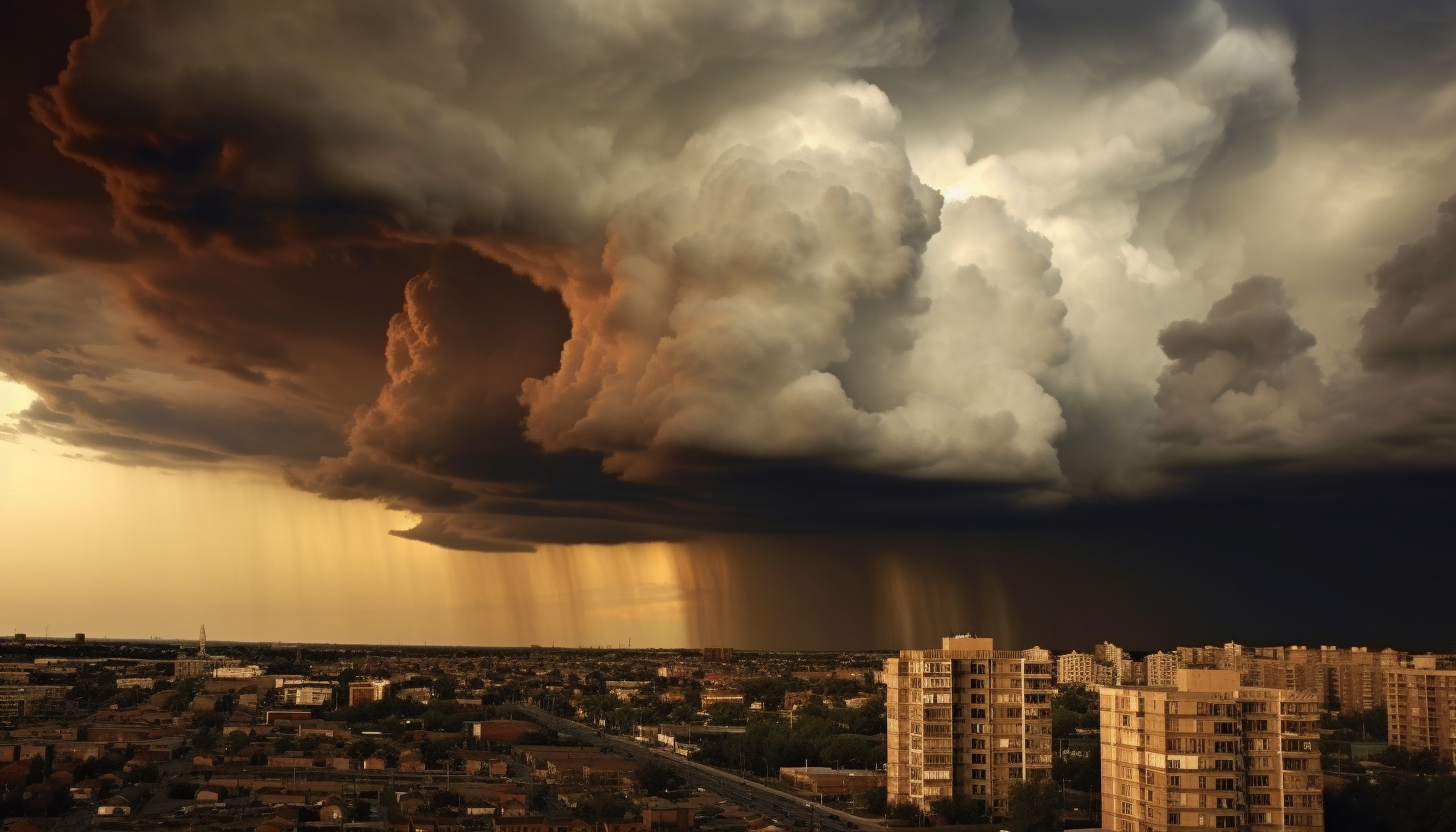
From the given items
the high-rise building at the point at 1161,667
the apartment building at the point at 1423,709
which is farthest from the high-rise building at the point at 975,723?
the high-rise building at the point at 1161,667

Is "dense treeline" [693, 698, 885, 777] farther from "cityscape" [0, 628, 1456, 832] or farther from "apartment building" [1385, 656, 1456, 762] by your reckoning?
"apartment building" [1385, 656, 1456, 762]

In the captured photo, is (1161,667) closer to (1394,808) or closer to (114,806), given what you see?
(1394,808)

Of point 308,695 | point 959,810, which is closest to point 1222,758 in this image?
point 959,810

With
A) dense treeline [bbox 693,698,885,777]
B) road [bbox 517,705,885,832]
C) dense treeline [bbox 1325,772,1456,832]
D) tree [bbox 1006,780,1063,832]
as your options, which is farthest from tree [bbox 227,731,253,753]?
dense treeline [bbox 1325,772,1456,832]

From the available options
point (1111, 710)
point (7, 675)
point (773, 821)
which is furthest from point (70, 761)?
point (7, 675)

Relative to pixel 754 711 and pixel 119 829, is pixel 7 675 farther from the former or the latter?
pixel 119 829

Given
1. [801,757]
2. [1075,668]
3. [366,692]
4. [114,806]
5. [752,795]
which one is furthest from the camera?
[1075,668]
